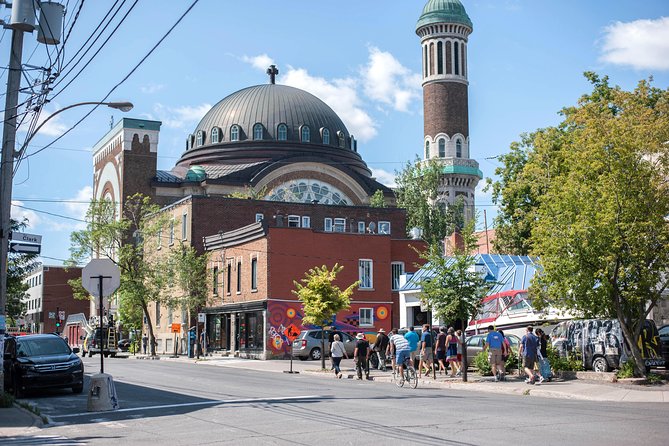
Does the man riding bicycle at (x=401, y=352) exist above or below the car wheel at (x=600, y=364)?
above

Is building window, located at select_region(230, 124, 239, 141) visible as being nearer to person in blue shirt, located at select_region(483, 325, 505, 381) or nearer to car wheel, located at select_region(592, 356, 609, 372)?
person in blue shirt, located at select_region(483, 325, 505, 381)

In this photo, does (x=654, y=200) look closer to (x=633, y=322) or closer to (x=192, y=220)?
(x=633, y=322)

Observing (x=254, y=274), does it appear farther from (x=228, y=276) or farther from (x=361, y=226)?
(x=361, y=226)

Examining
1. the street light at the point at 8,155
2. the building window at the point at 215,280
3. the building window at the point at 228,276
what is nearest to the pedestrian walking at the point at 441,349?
the street light at the point at 8,155

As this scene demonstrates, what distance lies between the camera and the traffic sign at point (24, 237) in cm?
1900

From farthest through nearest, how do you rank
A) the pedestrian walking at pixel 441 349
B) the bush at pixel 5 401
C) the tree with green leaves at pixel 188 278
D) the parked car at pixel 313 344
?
the tree with green leaves at pixel 188 278, the parked car at pixel 313 344, the pedestrian walking at pixel 441 349, the bush at pixel 5 401

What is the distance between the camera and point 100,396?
55.8 ft

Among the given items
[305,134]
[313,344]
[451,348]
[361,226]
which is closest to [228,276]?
[313,344]

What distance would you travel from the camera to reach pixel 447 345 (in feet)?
92.0

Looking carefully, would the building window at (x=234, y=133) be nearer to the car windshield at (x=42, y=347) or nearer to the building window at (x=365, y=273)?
the building window at (x=365, y=273)

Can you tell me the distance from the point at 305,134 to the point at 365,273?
33769 mm

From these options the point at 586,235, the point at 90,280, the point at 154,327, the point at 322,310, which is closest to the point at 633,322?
the point at 586,235

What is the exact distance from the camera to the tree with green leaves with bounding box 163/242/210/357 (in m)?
51.4

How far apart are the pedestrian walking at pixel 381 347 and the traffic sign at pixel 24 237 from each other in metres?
13.9
